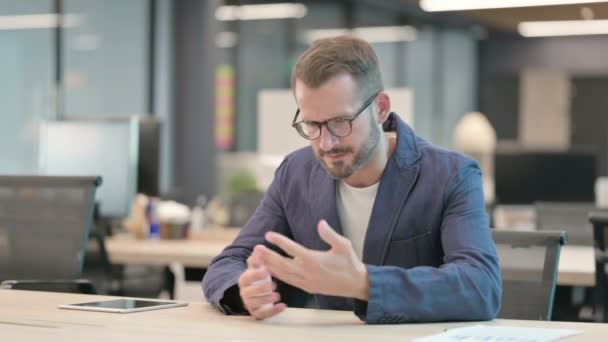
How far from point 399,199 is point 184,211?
291 cm

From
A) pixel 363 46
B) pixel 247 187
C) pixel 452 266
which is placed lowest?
pixel 247 187

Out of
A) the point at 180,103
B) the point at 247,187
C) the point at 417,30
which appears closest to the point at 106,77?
the point at 180,103

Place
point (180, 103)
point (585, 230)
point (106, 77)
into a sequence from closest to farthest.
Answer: point (585, 230), point (106, 77), point (180, 103)

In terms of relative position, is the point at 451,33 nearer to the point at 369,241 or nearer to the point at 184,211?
the point at 184,211

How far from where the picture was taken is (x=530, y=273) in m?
2.65

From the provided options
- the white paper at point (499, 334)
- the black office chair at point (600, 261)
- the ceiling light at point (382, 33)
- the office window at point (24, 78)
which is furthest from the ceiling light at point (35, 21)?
the white paper at point (499, 334)

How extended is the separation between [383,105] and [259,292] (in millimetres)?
552

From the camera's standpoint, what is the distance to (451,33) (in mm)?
16812

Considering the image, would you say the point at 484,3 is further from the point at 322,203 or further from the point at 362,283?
the point at 362,283

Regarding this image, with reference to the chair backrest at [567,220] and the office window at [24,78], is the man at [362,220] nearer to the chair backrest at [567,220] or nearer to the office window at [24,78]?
the chair backrest at [567,220]

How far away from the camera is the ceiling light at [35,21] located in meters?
8.27

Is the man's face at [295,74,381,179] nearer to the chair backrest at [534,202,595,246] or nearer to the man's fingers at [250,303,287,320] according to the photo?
the man's fingers at [250,303,287,320]

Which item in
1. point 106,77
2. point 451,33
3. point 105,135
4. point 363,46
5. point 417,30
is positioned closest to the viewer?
point 363,46

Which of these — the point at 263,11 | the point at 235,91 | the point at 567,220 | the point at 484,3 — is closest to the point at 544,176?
the point at 484,3
